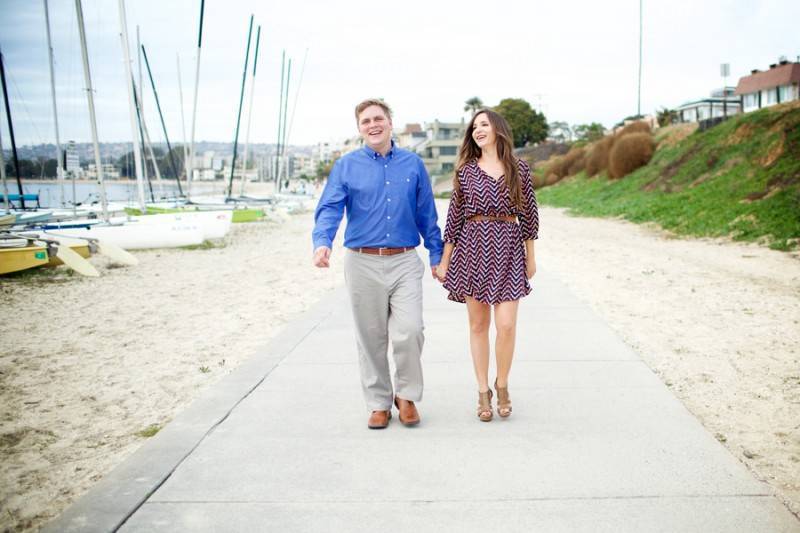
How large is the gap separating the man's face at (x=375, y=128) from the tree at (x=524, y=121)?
281 ft

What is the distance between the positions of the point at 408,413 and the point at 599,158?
3837cm

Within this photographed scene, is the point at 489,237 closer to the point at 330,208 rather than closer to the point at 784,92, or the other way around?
the point at 330,208

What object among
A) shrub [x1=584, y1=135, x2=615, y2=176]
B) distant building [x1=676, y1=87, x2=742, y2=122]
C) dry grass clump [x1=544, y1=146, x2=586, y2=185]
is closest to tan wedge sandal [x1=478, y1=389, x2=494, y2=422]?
shrub [x1=584, y1=135, x2=615, y2=176]

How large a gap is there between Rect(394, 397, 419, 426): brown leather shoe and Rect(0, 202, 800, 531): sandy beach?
1.66m

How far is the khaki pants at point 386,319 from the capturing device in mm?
4203

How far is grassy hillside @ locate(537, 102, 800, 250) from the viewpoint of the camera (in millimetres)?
17094

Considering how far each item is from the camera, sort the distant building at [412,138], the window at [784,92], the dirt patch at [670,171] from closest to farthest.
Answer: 1. the dirt patch at [670,171]
2. the window at [784,92]
3. the distant building at [412,138]

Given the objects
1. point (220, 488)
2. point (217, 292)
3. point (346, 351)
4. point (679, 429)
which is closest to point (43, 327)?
point (217, 292)

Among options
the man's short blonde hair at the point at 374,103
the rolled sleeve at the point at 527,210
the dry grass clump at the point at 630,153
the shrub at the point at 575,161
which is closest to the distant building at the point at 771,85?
the shrub at the point at 575,161

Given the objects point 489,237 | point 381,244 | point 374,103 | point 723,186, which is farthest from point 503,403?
point 723,186

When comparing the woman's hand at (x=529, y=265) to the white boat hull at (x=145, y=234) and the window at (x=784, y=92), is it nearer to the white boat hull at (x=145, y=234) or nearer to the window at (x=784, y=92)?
the white boat hull at (x=145, y=234)

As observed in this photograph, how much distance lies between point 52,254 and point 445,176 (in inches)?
2868

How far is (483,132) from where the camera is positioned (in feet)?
13.9

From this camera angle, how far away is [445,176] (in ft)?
277
